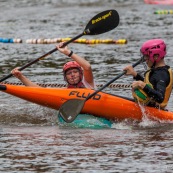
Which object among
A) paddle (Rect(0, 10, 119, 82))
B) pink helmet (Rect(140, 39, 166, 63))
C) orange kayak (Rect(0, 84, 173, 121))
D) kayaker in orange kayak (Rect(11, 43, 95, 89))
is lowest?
orange kayak (Rect(0, 84, 173, 121))

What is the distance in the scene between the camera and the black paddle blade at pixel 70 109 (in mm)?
12133

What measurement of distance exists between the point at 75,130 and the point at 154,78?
1.29 meters

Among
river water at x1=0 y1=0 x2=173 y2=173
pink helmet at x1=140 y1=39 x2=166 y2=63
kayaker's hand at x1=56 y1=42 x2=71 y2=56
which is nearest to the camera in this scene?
river water at x1=0 y1=0 x2=173 y2=173

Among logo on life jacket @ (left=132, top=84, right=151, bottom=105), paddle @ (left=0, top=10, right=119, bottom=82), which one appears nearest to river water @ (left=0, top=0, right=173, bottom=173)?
logo on life jacket @ (left=132, top=84, right=151, bottom=105)

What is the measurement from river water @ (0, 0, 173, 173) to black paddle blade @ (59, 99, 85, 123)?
0.16 meters

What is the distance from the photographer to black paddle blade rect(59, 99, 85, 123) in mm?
12133

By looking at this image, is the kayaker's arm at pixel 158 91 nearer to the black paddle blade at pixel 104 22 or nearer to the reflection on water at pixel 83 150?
the reflection on water at pixel 83 150

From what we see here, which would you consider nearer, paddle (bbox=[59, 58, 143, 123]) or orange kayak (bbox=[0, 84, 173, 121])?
paddle (bbox=[59, 58, 143, 123])

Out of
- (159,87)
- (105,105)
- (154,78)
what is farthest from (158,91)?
(105,105)

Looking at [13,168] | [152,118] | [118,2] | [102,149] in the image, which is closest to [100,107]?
[152,118]

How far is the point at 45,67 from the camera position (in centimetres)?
1911

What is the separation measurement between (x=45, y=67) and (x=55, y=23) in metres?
9.51

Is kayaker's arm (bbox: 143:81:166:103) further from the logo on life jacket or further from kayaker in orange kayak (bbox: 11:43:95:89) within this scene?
kayaker in orange kayak (bbox: 11:43:95:89)

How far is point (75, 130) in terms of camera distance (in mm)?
12000
